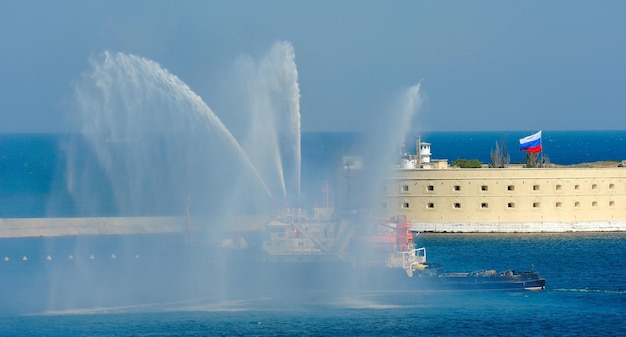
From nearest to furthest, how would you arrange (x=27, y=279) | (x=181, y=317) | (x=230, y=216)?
(x=181, y=317) → (x=27, y=279) → (x=230, y=216)

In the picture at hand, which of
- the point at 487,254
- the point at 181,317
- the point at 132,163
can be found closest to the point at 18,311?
the point at 181,317

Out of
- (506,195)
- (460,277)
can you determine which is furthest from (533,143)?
(460,277)

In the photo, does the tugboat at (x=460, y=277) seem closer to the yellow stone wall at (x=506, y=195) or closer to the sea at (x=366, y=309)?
the sea at (x=366, y=309)

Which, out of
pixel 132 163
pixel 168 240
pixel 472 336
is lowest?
pixel 472 336

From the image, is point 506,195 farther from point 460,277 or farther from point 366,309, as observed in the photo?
point 366,309

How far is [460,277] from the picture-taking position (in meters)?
60.8

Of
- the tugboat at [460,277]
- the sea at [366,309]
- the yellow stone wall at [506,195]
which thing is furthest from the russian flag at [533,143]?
the tugboat at [460,277]

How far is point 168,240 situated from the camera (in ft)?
286

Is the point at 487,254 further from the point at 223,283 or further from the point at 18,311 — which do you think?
the point at 18,311

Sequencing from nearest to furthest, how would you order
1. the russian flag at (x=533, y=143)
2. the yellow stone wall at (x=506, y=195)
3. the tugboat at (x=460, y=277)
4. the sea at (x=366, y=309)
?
1. the sea at (x=366, y=309)
2. the tugboat at (x=460, y=277)
3. the yellow stone wall at (x=506, y=195)
4. the russian flag at (x=533, y=143)

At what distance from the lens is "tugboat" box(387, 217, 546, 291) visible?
60406mm

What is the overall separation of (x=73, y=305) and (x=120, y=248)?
25.4m

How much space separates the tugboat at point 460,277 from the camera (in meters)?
60.4

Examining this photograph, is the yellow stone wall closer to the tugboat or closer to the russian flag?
the russian flag
